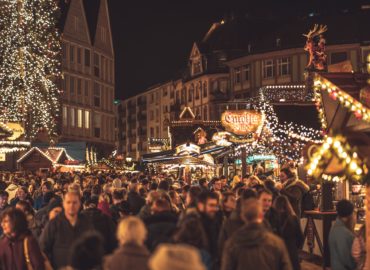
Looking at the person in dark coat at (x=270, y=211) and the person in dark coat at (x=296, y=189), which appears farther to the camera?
the person in dark coat at (x=296, y=189)

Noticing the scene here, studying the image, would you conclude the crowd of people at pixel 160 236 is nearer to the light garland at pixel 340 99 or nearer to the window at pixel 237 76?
the light garland at pixel 340 99

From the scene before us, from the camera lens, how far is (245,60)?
71750 mm

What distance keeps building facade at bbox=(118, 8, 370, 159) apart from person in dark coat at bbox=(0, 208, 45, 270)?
118 ft

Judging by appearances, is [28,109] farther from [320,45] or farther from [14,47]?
[320,45]

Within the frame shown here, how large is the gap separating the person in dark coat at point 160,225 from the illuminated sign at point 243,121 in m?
16.4

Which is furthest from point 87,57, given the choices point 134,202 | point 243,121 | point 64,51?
point 134,202

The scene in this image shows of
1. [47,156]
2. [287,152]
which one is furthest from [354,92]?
[47,156]

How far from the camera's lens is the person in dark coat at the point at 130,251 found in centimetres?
616

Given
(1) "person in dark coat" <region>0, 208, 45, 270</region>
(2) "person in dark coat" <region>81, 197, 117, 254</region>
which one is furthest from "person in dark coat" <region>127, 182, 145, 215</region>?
(1) "person in dark coat" <region>0, 208, 45, 270</region>

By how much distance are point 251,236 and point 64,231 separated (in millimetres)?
2924

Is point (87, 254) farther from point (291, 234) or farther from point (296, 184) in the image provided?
point (296, 184)

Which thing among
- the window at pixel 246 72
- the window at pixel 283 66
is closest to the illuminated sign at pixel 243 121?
the window at pixel 283 66

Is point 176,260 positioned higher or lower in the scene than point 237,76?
lower

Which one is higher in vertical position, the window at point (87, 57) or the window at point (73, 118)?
the window at point (87, 57)
